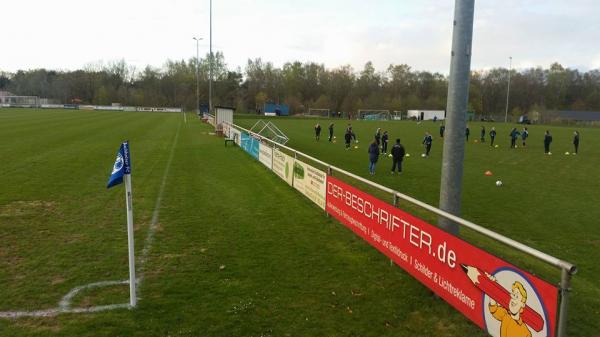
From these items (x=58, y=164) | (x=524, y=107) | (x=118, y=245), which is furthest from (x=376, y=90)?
(x=118, y=245)

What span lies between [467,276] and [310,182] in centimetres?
634

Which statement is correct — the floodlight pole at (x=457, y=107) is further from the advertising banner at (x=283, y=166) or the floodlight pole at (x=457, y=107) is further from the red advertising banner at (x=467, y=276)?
the advertising banner at (x=283, y=166)

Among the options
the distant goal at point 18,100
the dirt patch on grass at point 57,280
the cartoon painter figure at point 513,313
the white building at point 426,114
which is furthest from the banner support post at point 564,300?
the distant goal at point 18,100

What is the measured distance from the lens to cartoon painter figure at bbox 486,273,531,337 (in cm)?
373

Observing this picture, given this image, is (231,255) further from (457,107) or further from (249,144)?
(249,144)

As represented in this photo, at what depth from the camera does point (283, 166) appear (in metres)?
13.8

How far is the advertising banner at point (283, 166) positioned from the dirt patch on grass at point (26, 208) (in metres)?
6.21

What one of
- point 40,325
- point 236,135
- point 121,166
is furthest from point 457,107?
point 236,135

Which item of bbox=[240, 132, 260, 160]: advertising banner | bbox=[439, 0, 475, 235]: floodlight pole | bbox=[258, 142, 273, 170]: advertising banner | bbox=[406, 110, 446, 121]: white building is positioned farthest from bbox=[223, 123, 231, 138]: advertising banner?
bbox=[406, 110, 446, 121]: white building

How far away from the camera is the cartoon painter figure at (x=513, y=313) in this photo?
3730 mm

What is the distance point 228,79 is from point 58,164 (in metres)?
104

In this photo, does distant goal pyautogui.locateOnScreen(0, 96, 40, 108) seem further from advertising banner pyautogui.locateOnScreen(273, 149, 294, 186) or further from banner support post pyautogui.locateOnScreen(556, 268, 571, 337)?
banner support post pyautogui.locateOnScreen(556, 268, 571, 337)

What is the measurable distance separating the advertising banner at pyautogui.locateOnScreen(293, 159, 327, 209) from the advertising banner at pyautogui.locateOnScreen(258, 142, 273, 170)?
3.92 metres

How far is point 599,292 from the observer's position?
606 cm
